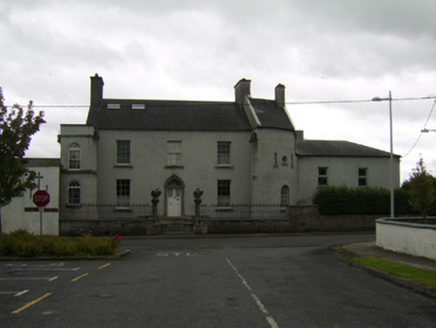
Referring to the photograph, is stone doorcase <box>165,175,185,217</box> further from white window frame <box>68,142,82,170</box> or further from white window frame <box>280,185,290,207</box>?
white window frame <box>280,185,290,207</box>

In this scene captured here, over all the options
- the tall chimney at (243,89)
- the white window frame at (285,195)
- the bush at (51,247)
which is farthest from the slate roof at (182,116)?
the bush at (51,247)

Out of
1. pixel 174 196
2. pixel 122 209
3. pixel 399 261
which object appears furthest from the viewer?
pixel 174 196

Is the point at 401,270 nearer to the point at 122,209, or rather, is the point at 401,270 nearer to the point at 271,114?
the point at 122,209

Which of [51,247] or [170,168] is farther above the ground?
[170,168]

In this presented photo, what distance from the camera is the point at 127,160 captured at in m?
40.1

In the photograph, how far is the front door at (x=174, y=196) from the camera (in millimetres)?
39750

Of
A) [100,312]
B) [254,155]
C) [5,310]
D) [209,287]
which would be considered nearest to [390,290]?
[209,287]

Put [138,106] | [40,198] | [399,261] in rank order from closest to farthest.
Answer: [399,261], [40,198], [138,106]

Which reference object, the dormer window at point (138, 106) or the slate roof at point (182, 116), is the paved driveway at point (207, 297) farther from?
the dormer window at point (138, 106)

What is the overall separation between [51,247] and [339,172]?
30091 millimetres

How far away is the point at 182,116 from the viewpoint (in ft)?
137

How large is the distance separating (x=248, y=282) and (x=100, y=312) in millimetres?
4713

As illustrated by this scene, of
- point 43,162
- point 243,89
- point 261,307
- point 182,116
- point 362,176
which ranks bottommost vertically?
point 261,307

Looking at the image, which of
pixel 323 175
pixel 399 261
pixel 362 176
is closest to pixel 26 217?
pixel 323 175
